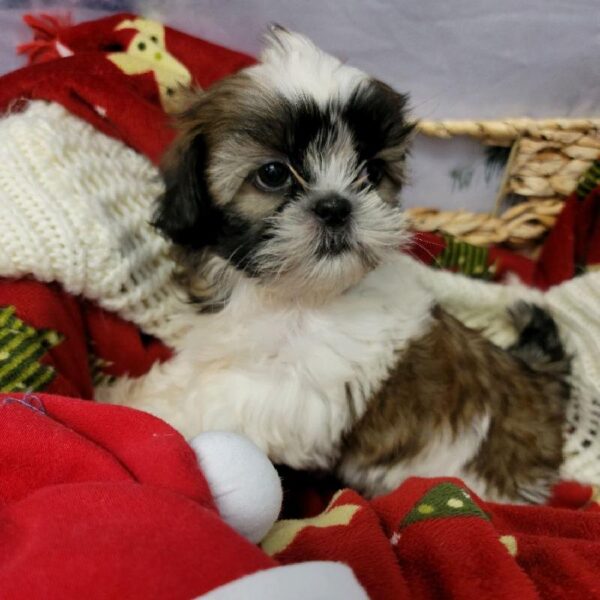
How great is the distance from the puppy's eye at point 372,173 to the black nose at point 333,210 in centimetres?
11

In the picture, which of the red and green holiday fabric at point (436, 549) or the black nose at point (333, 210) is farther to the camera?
the black nose at point (333, 210)

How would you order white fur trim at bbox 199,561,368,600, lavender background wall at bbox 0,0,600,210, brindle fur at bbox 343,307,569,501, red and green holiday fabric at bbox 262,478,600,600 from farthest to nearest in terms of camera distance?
lavender background wall at bbox 0,0,600,210 → brindle fur at bbox 343,307,569,501 → red and green holiday fabric at bbox 262,478,600,600 → white fur trim at bbox 199,561,368,600

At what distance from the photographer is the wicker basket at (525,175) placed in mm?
1973

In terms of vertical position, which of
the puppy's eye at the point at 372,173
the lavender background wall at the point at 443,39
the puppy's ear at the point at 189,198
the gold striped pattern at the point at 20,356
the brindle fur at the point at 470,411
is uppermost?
the lavender background wall at the point at 443,39

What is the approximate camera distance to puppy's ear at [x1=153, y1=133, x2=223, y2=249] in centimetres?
121

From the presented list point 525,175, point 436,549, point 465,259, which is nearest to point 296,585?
point 436,549

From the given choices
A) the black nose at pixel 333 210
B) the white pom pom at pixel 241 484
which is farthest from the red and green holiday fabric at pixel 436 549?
the black nose at pixel 333 210

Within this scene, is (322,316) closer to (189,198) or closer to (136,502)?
(189,198)

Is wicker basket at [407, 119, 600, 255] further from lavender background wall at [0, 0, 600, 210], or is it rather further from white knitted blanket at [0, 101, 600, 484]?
white knitted blanket at [0, 101, 600, 484]

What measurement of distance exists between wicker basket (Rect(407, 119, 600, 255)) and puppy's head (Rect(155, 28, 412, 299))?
72 cm

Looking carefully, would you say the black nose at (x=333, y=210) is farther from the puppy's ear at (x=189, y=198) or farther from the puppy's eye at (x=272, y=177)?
the puppy's ear at (x=189, y=198)

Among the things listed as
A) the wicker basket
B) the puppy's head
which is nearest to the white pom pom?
the puppy's head

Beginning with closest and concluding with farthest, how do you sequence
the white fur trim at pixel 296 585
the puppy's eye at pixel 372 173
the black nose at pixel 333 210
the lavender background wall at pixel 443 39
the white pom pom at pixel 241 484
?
the white fur trim at pixel 296 585
the white pom pom at pixel 241 484
the black nose at pixel 333 210
the puppy's eye at pixel 372 173
the lavender background wall at pixel 443 39

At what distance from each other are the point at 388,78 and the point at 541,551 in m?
1.39
